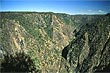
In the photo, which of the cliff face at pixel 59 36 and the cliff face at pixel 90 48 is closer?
the cliff face at pixel 59 36

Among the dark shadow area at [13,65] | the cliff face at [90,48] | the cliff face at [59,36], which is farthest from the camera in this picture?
the cliff face at [90,48]

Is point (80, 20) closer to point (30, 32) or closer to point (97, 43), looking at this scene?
point (97, 43)

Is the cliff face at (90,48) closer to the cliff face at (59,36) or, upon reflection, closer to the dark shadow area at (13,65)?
the cliff face at (59,36)

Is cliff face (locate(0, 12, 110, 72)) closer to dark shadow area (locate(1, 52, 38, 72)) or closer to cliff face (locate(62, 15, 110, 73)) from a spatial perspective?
cliff face (locate(62, 15, 110, 73))

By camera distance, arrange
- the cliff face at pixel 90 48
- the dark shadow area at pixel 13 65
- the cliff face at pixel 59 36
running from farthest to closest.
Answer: the cliff face at pixel 90 48
the cliff face at pixel 59 36
the dark shadow area at pixel 13 65

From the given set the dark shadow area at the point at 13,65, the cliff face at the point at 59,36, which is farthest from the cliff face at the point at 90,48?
the dark shadow area at the point at 13,65

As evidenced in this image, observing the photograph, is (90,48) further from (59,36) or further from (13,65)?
(13,65)

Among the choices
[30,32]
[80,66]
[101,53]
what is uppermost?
[30,32]

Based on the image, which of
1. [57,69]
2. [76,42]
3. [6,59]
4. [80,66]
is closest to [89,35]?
[76,42]
